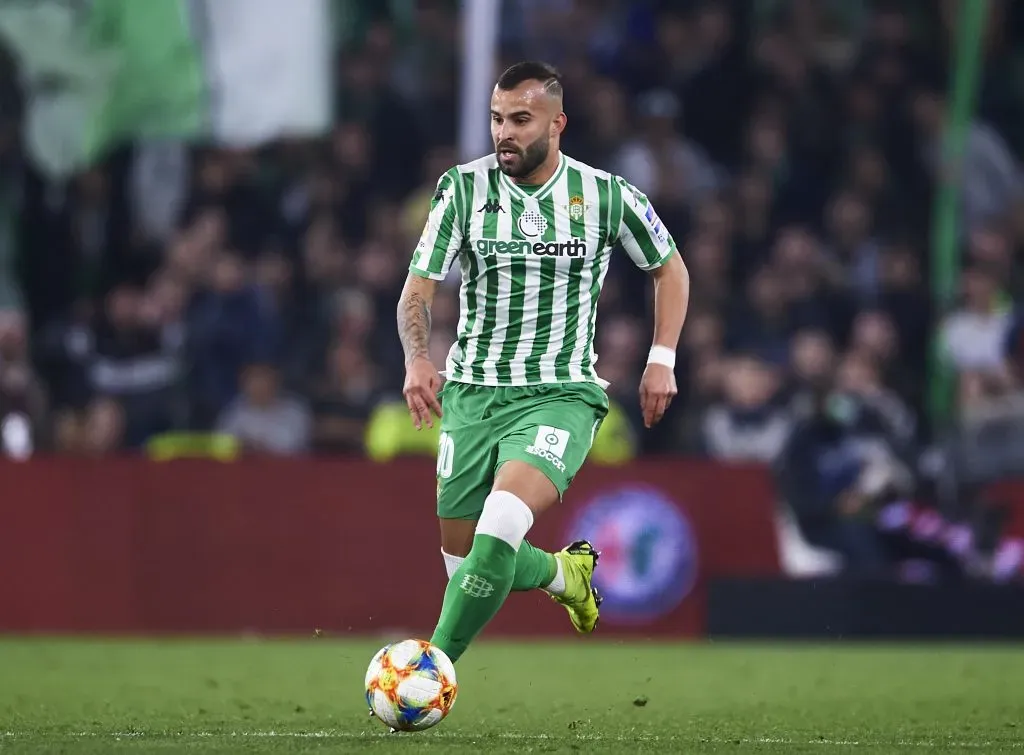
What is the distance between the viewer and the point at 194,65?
14.9m

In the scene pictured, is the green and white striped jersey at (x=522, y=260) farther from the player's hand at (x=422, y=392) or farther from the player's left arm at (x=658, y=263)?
the player's hand at (x=422, y=392)

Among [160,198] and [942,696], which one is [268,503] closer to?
[160,198]

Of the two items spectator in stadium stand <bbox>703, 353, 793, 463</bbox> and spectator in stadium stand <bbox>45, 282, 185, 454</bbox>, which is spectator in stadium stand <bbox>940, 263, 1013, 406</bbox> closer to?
spectator in stadium stand <bbox>703, 353, 793, 463</bbox>

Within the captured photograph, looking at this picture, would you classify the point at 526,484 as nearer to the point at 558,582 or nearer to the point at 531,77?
the point at 558,582

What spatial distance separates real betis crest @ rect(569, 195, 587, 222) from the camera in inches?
292

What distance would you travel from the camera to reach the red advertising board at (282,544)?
42.8 ft

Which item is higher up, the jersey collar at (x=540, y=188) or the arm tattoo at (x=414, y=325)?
the jersey collar at (x=540, y=188)

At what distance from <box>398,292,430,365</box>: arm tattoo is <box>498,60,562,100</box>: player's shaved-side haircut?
85 cm

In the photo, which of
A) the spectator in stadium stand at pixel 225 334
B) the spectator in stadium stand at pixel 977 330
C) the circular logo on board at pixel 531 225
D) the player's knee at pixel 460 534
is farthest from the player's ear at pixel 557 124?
the spectator in stadium stand at pixel 977 330

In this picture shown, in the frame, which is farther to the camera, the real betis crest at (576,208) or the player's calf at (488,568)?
the real betis crest at (576,208)

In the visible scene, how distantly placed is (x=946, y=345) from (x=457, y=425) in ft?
26.7

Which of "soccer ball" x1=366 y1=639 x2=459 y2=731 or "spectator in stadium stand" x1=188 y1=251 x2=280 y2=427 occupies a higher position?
"soccer ball" x1=366 y1=639 x2=459 y2=731

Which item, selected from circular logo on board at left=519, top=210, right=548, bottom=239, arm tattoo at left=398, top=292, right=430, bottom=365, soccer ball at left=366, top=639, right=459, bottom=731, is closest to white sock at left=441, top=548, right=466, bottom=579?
soccer ball at left=366, top=639, right=459, bottom=731

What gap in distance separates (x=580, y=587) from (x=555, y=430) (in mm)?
853
